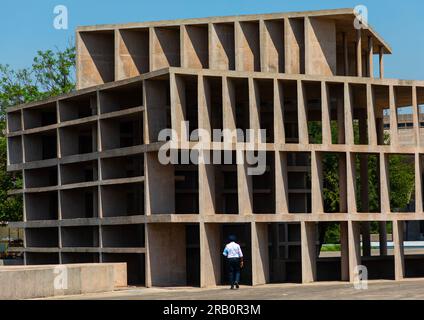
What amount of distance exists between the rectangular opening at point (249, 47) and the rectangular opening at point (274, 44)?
2.26 ft

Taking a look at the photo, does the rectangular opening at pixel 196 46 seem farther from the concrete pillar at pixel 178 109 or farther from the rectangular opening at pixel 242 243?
the rectangular opening at pixel 242 243

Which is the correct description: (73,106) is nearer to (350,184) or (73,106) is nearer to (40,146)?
(40,146)

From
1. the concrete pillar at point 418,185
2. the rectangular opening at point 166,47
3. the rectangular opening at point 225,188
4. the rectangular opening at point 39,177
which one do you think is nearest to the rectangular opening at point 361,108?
the concrete pillar at point 418,185

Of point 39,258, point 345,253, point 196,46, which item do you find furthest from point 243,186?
point 39,258

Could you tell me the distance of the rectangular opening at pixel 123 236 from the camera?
39625mm

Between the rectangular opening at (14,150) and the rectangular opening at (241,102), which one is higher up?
the rectangular opening at (241,102)

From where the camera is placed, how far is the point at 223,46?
1622 inches

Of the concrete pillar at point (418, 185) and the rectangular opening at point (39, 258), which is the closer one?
the concrete pillar at point (418, 185)

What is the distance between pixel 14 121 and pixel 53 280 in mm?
17023

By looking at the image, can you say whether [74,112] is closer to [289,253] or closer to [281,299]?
[289,253]

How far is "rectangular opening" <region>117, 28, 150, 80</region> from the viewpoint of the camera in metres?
42.7

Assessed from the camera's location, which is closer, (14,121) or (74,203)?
(74,203)

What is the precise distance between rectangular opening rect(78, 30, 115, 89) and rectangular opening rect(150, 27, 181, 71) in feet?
10.1
